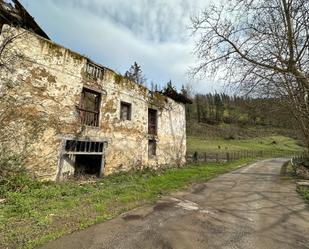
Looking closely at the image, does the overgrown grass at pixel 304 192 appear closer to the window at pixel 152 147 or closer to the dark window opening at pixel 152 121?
the window at pixel 152 147

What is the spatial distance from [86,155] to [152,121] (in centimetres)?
614

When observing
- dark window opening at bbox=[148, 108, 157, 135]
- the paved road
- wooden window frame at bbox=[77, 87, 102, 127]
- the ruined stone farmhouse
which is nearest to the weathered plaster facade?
the ruined stone farmhouse

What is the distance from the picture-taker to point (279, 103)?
16.3m

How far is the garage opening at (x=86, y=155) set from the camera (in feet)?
36.1

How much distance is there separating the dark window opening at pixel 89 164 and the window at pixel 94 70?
4265 mm

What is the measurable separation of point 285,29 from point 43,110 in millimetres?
10772

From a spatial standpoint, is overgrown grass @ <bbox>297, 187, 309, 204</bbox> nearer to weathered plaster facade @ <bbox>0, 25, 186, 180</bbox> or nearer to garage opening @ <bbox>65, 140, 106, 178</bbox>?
weathered plaster facade @ <bbox>0, 25, 186, 180</bbox>

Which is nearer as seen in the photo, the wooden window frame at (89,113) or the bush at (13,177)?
the bush at (13,177)

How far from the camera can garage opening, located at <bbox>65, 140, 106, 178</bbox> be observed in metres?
11.0

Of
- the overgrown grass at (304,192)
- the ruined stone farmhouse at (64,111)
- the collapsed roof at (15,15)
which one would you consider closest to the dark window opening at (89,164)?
the ruined stone farmhouse at (64,111)

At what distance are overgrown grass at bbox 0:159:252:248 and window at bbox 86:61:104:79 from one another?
18.2 ft

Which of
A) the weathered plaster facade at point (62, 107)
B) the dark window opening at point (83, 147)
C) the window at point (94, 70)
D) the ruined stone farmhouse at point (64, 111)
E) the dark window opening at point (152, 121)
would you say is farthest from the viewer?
the dark window opening at point (152, 121)

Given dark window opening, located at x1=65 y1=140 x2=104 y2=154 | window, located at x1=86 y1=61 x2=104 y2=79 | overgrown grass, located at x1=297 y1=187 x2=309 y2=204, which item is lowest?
overgrown grass, located at x1=297 y1=187 x2=309 y2=204

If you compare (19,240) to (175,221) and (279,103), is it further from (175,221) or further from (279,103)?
(279,103)
